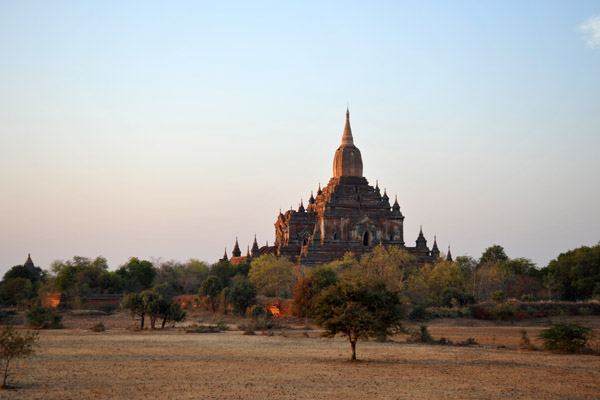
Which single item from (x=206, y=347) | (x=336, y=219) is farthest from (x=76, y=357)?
(x=336, y=219)

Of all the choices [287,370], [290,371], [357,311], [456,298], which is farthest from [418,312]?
[290,371]

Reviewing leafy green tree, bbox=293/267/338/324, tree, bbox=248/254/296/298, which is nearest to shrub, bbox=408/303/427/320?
leafy green tree, bbox=293/267/338/324

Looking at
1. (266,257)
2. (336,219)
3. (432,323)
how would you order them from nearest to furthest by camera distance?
(432,323) < (266,257) < (336,219)

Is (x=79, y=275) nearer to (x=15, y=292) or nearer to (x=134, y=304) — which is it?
(x=15, y=292)

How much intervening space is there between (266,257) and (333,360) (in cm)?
4066

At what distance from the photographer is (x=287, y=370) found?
2019cm

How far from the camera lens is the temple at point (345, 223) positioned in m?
67.9

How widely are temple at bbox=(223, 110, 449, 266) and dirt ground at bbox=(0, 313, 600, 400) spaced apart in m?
36.4

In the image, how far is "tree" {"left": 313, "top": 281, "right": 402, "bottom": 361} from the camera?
2249 cm

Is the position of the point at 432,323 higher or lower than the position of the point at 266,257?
lower

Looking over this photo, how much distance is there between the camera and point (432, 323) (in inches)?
1580

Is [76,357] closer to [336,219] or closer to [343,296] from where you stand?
[343,296]

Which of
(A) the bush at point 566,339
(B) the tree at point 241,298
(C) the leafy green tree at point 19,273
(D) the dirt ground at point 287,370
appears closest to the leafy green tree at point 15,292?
(C) the leafy green tree at point 19,273

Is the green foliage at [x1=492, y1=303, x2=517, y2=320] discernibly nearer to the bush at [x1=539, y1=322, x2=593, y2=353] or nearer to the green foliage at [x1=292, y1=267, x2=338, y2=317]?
the green foliage at [x1=292, y1=267, x2=338, y2=317]
